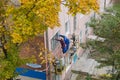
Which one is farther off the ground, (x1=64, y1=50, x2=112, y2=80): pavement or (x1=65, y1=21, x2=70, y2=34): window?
(x1=65, y1=21, x2=70, y2=34): window

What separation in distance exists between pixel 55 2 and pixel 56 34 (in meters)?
9.10

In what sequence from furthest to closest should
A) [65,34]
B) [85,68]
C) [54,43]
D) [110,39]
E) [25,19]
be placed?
[85,68] → [65,34] → [54,43] → [110,39] → [25,19]

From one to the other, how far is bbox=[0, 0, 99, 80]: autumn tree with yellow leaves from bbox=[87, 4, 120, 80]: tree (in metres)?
2.87

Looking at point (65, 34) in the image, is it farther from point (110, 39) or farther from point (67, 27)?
point (110, 39)

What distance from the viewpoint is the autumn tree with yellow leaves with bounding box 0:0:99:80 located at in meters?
9.49

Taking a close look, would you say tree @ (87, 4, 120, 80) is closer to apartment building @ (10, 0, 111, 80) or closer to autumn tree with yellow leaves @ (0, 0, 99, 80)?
autumn tree with yellow leaves @ (0, 0, 99, 80)

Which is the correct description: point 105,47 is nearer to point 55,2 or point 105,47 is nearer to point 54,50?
point 55,2

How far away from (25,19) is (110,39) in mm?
5250

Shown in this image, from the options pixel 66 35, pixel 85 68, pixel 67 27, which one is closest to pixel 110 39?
pixel 66 35

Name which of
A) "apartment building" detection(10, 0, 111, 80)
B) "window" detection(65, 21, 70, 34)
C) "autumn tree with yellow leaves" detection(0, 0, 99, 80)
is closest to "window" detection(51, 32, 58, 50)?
"apartment building" detection(10, 0, 111, 80)

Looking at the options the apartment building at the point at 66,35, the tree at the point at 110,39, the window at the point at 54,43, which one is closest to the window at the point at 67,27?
the apartment building at the point at 66,35

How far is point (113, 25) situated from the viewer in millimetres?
12594

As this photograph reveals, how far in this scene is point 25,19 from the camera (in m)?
9.91

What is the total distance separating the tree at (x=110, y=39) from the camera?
41.1ft
